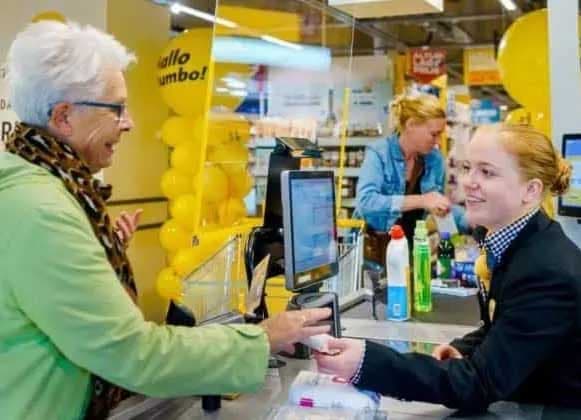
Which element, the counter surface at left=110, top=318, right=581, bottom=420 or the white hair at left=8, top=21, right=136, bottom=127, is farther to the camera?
the counter surface at left=110, top=318, right=581, bottom=420

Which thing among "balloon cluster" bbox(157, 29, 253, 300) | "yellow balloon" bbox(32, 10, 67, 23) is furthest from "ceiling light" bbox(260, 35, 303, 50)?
"yellow balloon" bbox(32, 10, 67, 23)

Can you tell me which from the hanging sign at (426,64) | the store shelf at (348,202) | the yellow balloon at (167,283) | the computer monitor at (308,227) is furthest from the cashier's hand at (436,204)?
the hanging sign at (426,64)

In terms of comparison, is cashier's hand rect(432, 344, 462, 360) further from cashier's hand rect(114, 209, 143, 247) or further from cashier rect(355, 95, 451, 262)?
cashier rect(355, 95, 451, 262)

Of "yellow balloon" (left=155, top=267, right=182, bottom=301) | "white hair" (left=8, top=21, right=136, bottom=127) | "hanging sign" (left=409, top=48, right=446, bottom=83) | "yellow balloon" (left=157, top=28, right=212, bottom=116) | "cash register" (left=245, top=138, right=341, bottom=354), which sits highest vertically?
"hanging sign" (left=409, top=48, right=446, bottom=83)

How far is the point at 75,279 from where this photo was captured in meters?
1.23

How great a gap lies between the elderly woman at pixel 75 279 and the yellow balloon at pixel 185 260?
11.5ft

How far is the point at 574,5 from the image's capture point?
3348mm

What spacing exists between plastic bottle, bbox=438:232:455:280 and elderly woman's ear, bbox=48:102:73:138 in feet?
7.06

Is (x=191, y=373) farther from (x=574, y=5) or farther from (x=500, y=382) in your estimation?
(x=574, y=5)

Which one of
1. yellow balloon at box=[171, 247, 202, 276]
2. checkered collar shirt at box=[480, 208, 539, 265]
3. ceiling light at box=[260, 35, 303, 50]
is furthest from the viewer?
ceiling light at box=[260, 35, 303, 50]

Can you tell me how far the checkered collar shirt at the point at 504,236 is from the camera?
1.69 meters

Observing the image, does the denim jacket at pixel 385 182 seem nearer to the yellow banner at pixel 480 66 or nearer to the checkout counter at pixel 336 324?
the checkout counter at pixel 336 324

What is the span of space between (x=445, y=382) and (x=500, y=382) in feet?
0.38

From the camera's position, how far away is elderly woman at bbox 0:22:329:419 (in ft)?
4.07
